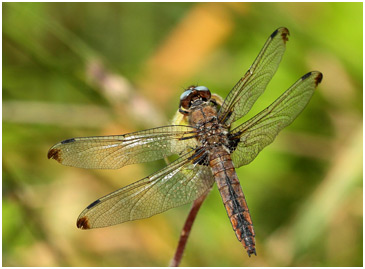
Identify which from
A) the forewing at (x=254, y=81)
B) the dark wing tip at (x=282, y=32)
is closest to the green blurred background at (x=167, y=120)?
the forewing at (x=254, y=81)

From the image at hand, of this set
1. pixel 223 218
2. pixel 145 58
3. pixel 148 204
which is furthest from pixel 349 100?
pixel 148 204

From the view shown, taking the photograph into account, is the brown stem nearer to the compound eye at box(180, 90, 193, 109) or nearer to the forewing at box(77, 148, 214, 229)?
the forewing at box(77, 148, 214, 229)

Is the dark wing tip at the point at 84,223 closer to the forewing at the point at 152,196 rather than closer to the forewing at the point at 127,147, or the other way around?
the forewing at the point at 152,196

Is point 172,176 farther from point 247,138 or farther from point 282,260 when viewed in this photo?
point 282,260

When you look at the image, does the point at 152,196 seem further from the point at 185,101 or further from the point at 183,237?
the point at 185,101

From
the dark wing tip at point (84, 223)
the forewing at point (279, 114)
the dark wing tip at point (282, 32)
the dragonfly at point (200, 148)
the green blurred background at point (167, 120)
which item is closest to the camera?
the dark wing tip at point (84, 223)
